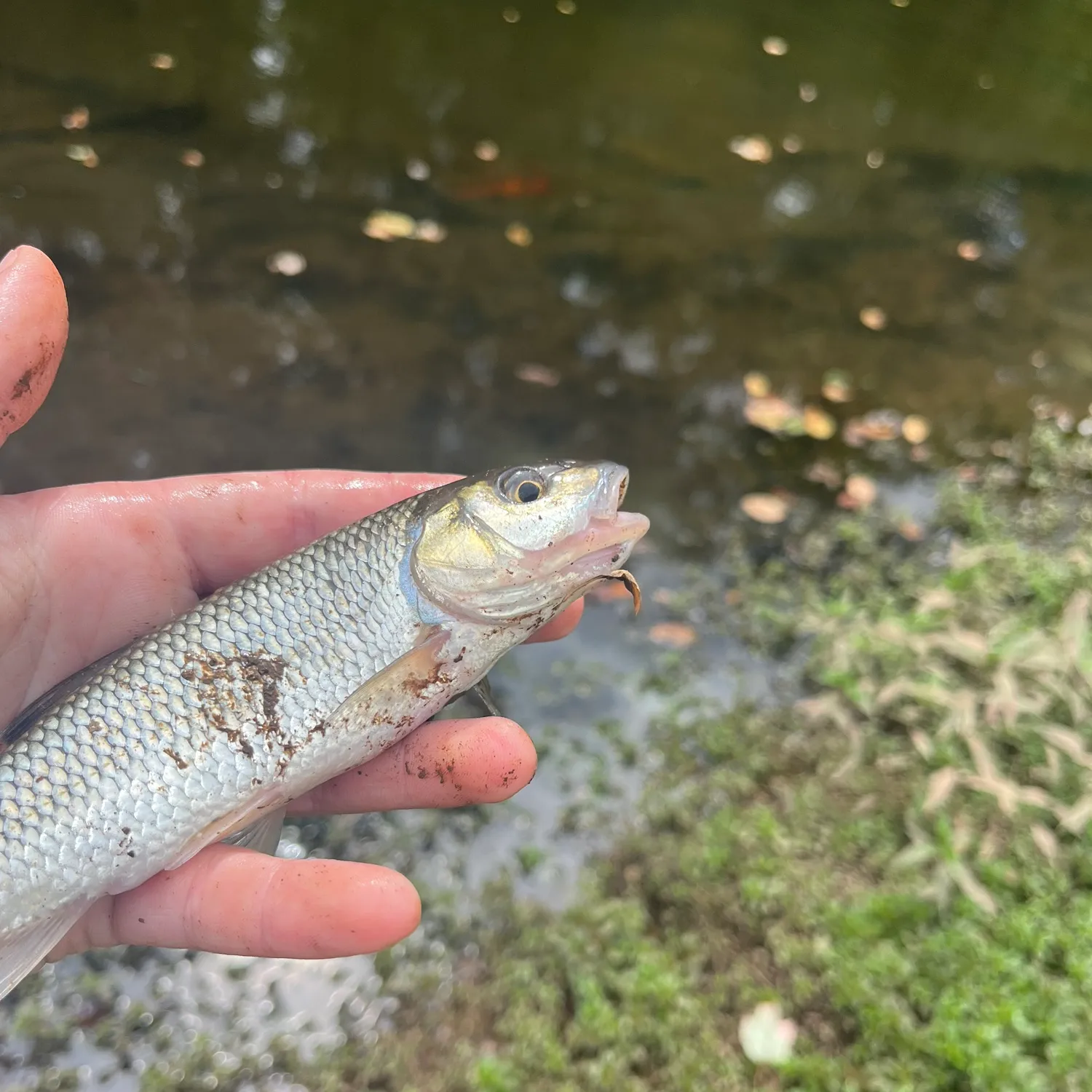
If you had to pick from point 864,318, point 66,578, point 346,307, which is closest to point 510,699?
point 66,578

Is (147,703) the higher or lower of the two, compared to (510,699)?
higher

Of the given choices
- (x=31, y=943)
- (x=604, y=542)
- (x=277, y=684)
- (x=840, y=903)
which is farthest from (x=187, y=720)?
(x=840, y=903)

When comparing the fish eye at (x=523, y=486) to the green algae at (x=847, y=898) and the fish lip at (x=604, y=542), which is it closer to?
the fish lip at (x=604, y=542)

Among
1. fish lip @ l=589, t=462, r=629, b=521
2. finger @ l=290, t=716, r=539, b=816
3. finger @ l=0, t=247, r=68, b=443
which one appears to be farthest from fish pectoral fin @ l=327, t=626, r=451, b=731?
finger @ l=0, t=247, r=68, b=443

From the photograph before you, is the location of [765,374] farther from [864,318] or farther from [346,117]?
[346,117]

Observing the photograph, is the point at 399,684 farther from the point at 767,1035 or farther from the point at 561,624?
the point at 767,1035

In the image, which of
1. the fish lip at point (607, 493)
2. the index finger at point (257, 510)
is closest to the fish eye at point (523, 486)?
the fish lip at point (607, 493)
